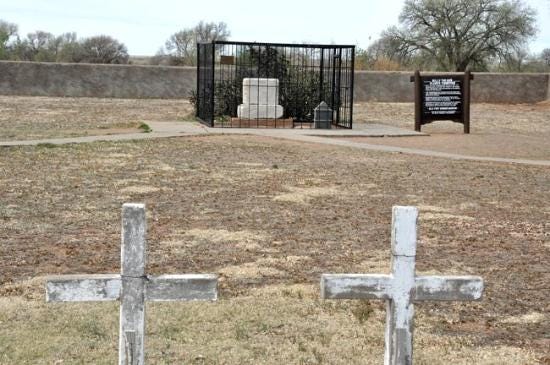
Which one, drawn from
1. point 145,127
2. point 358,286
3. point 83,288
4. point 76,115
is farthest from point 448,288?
point 76,115

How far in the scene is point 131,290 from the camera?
385cm

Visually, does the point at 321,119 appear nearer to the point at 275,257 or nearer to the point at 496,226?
the point at 496,226

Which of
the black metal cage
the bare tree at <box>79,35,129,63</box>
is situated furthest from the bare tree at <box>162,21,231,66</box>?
the black metal cage

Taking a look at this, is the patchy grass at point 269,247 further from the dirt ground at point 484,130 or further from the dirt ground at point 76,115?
the dirt ground at point 76,115

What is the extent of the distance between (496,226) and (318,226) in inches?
74.8

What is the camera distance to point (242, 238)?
8.47 metres

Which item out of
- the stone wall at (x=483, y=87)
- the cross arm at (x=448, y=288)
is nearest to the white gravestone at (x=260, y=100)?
the stone wall at (x=483, y=87)

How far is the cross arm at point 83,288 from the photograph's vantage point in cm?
386

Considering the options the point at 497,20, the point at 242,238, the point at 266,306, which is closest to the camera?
the point at 266,306

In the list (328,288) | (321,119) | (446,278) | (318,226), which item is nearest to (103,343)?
(328,288)

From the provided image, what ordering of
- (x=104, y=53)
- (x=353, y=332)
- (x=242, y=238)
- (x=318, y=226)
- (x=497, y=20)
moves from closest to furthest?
1. (x=353, y=332)
2. (x=242, y=238)
3. (x=318, y=226)
4. (x=497, y=20)
5. (x=104, y=53)

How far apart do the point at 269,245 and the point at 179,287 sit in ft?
14.1

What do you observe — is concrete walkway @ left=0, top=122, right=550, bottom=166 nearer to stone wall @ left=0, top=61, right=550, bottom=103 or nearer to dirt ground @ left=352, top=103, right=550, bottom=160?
dirt ground @ left=352, top=103, right=550, bottom=160

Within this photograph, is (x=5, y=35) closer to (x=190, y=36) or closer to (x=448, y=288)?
(x=190, y=36)
